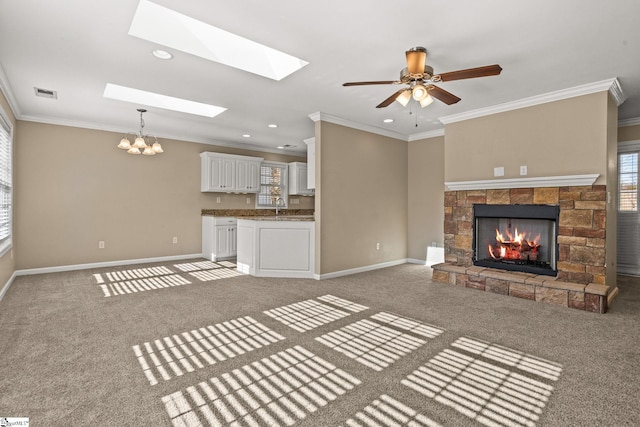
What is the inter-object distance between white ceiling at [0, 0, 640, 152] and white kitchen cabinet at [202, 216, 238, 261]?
247cm

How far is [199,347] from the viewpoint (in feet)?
8.46

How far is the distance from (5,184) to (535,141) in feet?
22.8

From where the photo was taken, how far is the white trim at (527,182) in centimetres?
375

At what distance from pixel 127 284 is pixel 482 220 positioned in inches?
Result: 202

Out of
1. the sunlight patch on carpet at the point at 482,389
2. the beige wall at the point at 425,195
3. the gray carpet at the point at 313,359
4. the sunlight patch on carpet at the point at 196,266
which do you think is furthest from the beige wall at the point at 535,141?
the sunlight patch on carpet at the point at 196,266

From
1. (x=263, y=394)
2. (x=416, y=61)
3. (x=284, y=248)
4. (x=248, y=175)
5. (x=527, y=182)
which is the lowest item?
(x=263, y=394)

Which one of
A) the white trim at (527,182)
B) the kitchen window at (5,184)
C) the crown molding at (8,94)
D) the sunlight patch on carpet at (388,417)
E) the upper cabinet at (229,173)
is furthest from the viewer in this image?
the upper cabinet at (229,173)

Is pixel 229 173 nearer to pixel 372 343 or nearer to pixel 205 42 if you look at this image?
pixel 205 42

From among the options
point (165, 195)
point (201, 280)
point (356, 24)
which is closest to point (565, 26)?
point (356, 24)

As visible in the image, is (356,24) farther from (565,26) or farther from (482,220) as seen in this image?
(482,220)

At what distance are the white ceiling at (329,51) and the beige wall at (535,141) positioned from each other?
280mm

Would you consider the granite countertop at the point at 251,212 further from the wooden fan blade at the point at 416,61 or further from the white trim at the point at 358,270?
the wooden fan blade at the point at 416,61

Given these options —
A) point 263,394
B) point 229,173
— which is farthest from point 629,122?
point 229,173

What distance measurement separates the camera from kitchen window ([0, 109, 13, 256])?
162 inches
